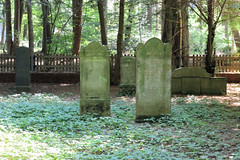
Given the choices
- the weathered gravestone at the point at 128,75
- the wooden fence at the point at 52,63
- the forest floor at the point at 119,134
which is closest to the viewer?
the forest floor at the point at 119,134

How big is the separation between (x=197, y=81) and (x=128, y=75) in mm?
2900

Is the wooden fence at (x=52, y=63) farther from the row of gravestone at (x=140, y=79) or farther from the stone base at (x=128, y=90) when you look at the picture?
the row of gravestone at (x=140, y=79)

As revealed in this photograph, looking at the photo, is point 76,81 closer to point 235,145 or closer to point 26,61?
point 26,61

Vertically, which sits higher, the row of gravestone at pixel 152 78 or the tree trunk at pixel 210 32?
the tree trunk at pixel 210 32

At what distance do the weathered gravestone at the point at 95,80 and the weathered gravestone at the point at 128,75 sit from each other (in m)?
4.51

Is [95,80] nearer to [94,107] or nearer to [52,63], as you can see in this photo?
[94,107]

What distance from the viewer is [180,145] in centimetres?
552

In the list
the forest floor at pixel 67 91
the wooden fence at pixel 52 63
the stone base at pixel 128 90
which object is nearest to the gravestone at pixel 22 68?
the forest floor at pixel 67 91

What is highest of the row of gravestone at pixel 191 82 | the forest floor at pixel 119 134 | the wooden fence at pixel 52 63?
the wooden fence at pixel 52 63

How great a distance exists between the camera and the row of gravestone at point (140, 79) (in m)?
7.75

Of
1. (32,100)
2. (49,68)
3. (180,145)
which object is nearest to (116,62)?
(49,68)

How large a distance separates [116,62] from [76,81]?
2.59 metres

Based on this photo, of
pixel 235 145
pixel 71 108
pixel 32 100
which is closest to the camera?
pixel 235 145

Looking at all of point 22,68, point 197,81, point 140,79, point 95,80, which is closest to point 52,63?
point 22,68
